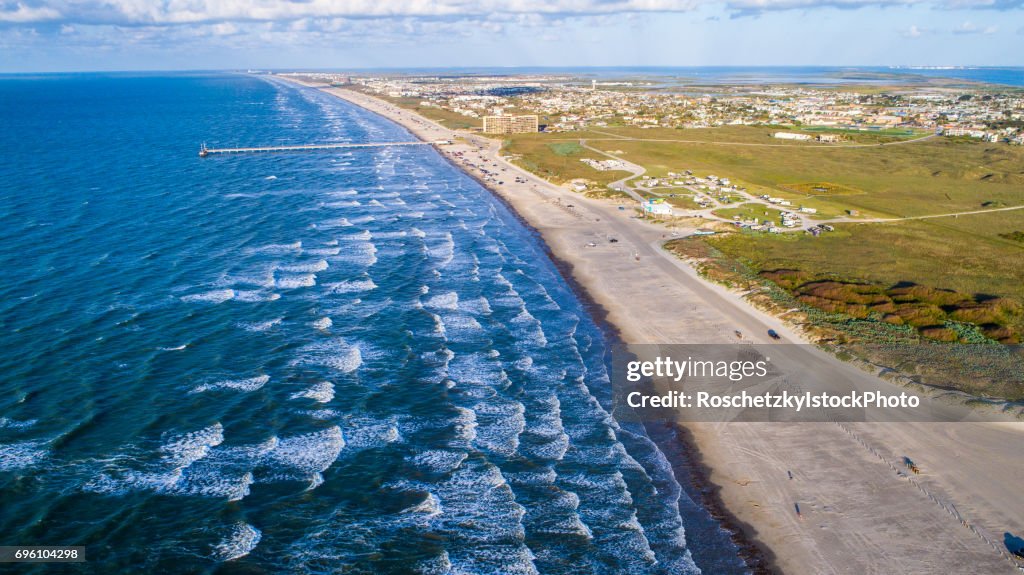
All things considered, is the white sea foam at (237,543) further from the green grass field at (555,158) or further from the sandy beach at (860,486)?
the green grass field at (555,158)

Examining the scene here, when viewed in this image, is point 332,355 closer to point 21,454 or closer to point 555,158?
point 21,454

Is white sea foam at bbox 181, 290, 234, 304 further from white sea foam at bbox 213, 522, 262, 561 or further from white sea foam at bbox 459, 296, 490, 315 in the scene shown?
white sea foam at bbox 213, 522, 262, 561

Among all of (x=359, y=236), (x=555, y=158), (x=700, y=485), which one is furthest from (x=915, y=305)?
(x=555, y=158)

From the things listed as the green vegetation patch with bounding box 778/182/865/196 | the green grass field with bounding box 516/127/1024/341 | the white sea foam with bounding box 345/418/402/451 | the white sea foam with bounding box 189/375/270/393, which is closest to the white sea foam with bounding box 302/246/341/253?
the white sea foam with bounding box 189/375/270/393

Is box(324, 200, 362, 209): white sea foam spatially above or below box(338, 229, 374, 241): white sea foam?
above

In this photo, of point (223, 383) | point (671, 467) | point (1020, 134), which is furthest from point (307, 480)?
point (1020, 134)

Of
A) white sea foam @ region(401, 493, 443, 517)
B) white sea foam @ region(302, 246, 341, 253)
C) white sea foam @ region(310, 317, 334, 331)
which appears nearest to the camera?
white sea foam @ region(401, 493, 443, 517)
